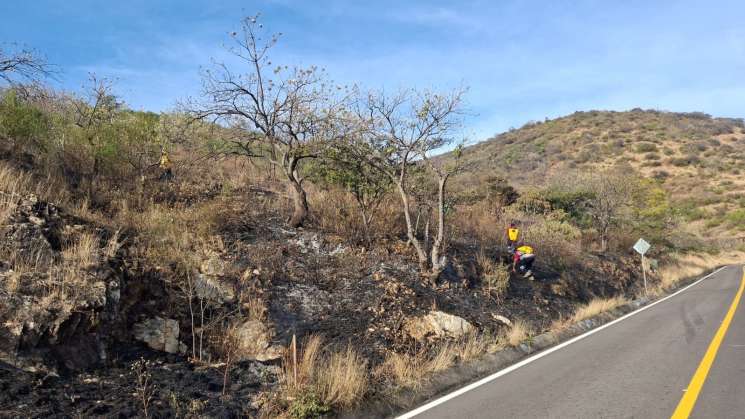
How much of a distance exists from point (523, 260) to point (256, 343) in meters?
9.77

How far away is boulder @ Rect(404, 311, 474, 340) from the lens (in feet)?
29.6

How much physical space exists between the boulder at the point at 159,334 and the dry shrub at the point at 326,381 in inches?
63.5

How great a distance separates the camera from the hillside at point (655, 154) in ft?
183

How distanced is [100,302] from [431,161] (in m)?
8.64

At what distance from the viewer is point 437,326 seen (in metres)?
9.34

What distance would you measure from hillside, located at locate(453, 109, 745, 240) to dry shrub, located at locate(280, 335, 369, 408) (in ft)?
137

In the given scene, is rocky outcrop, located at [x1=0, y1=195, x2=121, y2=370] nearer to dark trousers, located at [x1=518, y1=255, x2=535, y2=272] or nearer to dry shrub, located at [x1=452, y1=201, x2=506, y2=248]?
dark trousers, located at [x1=518, y1=255, x2=535, y2=272]

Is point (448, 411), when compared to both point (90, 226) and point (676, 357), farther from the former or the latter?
point (90, 226)

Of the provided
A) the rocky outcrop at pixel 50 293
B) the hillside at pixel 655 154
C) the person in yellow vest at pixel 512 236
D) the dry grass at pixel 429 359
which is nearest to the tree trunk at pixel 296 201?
the dry grass at pixel 429 359

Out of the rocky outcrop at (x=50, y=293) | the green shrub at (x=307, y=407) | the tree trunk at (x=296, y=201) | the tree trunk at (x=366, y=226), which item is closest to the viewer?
the rocky outcrop at (x=50, y=293)

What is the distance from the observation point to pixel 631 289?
20.7 metres

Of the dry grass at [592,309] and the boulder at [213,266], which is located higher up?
the boulder at [213,266]

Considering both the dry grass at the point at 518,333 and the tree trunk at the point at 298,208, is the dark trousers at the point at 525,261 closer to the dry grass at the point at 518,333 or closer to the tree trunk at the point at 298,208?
the dry grass at the point at 518,333

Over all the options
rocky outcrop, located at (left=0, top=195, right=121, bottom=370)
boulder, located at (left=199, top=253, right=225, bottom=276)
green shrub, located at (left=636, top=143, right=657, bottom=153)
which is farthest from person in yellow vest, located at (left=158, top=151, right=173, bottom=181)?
green shrub, located at (left=636, top=143, right=657, bottom=153)
